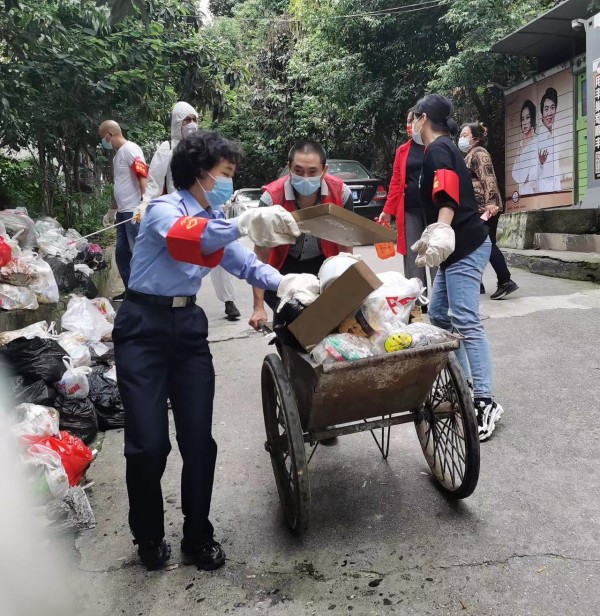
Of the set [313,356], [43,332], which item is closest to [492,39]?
[43,332]

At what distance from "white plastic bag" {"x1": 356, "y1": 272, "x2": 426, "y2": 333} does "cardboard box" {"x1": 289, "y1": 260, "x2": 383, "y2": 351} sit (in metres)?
0.12

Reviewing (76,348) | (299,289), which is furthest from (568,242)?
(299,289)

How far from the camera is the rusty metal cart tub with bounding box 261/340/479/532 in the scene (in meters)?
2.36

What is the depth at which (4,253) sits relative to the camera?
5.04 metres

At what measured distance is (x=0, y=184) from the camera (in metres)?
7.13

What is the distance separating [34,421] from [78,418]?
486 mm

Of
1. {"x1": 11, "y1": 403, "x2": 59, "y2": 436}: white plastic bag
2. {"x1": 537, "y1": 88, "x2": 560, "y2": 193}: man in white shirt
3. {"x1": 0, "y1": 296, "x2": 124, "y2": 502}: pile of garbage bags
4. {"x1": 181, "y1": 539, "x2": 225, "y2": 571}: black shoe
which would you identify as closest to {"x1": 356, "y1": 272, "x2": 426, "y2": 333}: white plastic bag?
{"x1": 181, "y1": 539, "x2": 225, "y2": 571}: black shoe

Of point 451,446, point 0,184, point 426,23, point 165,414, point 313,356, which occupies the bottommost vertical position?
point 451,446

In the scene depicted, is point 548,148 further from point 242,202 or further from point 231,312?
point 231,312

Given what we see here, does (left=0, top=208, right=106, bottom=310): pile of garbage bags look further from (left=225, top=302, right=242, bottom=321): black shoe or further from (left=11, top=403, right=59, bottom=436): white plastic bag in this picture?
(left=11, top=403, right=59, bottom=436): white plastic bag

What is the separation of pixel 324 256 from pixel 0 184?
525 centimetres

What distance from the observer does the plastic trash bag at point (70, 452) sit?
3.20 m

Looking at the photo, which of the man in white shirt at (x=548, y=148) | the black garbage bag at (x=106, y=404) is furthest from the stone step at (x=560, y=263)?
the black garbage bag at (x=106, y=404)

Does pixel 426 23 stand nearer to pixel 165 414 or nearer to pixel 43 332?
pixel 43 332
